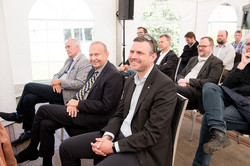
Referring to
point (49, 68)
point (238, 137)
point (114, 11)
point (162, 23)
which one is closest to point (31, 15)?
point (49, 68)

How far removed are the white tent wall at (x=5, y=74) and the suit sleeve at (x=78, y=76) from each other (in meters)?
1.28

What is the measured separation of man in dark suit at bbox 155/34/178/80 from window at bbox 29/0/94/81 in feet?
7.84

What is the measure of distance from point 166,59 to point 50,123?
233 cm

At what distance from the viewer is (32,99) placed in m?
2.49

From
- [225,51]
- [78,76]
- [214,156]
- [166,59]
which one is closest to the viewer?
[214,156]

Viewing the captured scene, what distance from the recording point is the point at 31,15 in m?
4.38

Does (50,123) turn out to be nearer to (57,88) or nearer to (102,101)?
(102,101)

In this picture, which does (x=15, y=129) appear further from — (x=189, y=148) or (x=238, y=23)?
(x=238, y=23)

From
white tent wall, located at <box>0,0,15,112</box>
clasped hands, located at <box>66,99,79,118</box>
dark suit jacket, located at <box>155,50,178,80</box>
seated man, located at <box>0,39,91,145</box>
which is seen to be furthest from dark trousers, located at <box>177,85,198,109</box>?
white tent wall, located at <box>0,0,15,112</box>

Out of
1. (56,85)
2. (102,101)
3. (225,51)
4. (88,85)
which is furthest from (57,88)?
(225,51)

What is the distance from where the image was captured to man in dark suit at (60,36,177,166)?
3.88ft

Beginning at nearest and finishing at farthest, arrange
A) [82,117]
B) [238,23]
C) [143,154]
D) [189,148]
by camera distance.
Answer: [143,154]
[82,117]
[189,148]
[238,23]

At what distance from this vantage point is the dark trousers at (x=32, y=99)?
2.46 metres

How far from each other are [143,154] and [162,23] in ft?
17.1
